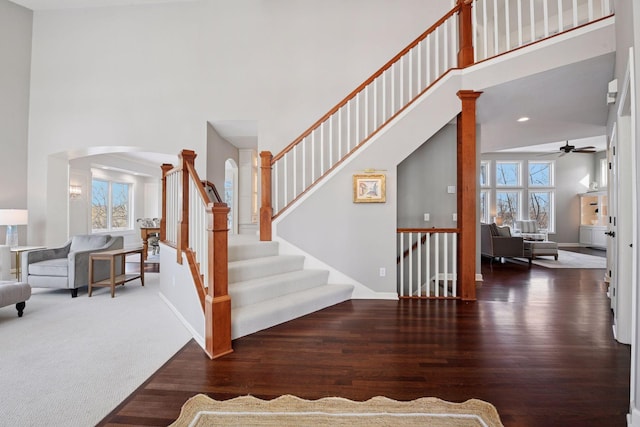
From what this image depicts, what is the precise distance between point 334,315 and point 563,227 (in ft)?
34.8

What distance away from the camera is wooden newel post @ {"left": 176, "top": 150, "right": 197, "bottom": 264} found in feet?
9.96

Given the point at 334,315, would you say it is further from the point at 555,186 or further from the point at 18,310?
the point at 555,186

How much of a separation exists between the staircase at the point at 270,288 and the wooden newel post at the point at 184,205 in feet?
1.80

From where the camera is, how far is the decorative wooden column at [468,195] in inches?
150

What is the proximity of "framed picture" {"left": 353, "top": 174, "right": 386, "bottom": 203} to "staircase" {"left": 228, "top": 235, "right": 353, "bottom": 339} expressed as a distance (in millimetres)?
1121

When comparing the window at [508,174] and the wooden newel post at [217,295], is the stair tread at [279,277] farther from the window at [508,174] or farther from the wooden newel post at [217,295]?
the window at [508,174]

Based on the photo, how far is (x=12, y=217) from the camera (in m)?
4.69

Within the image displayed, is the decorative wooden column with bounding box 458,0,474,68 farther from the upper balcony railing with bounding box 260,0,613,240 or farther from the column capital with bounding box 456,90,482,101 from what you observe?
the column capital with bounding box 456,90,482,101

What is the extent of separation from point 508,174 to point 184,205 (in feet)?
35.3

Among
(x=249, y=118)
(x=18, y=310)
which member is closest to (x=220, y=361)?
(x=18, y=310)

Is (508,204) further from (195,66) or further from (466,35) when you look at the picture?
(195,66)

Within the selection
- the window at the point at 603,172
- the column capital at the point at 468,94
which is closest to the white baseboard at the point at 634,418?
the column capital at the point at 468,94

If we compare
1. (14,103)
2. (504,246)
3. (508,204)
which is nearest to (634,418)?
(504,246)

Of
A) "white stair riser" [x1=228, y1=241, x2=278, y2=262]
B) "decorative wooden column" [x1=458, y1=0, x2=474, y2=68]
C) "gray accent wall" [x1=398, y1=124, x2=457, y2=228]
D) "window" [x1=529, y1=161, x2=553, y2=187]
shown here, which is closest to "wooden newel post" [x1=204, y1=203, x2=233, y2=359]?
"white stair riser" [x1=228, y1=241, x2=278, y2=262]
